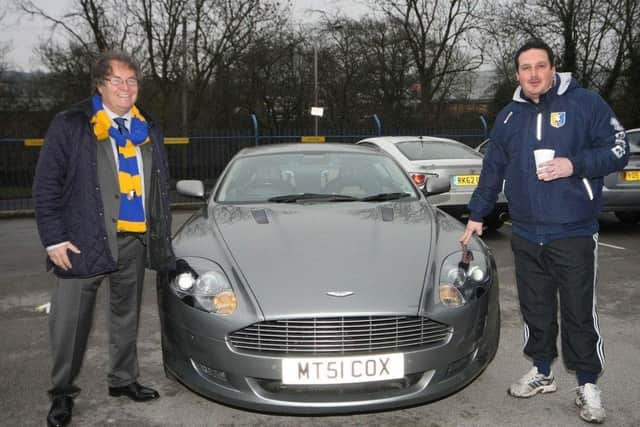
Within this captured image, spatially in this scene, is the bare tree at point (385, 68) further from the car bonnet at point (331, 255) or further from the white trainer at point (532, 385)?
the white trainer at point (532, 385)

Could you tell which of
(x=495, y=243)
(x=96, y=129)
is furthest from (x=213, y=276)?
(x=495, y=243)

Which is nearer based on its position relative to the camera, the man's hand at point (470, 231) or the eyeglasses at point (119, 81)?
the eyeglasses at point (119, 81)

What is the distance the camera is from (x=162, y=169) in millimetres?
3051

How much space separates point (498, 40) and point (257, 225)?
31105 millimetres

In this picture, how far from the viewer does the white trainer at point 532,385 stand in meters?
3.07

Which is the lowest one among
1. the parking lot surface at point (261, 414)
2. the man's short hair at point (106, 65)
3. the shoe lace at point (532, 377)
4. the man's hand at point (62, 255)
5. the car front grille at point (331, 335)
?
the parking lot surface at point (261, 414)

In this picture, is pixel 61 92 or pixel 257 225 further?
pixel 61 92

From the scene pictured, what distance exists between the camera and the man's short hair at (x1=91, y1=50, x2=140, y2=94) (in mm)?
2847

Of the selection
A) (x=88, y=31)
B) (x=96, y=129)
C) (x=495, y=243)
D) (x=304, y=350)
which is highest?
(x=88, y=31)

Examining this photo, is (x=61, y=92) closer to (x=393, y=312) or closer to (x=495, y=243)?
(x=495, y=243)

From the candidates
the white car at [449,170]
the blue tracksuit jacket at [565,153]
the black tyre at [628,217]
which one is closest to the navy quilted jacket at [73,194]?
the blue tracksuit jacket at [565,153]

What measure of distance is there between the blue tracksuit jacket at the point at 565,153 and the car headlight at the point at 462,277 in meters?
0.28

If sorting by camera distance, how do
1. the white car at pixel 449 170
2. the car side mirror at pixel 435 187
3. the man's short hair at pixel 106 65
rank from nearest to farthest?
1. the man's short hair at pixel 106 65
2. the car side mirror at pixel 435 187
3. the white car at pixel 449 170

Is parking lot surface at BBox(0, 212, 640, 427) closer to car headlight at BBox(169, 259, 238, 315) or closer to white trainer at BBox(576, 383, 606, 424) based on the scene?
white trainer at BBox(576, 383, 606, 424)
